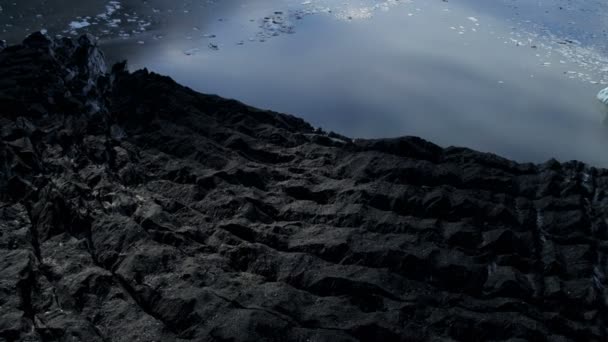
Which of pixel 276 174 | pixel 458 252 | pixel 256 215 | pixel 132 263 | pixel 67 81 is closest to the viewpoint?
pixel 132 263

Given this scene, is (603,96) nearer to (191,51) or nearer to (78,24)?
(191,51)

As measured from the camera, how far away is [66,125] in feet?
10.2

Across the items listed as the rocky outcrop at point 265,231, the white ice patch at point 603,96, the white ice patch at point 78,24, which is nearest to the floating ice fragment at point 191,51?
the white ice patch at point 78,24

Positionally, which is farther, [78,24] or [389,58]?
[78,24]

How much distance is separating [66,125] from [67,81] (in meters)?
0.57

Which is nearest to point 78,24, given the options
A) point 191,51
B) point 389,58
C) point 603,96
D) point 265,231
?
point 191,51

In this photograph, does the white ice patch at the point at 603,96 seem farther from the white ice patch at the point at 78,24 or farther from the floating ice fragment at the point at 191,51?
the white ice patch at the point at 78,24

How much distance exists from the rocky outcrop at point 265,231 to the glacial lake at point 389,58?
33.7 inches

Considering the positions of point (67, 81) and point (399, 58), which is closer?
point (67, 81)

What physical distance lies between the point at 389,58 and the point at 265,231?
A: 290cm

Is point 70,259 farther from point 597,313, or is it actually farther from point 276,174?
point 597,313

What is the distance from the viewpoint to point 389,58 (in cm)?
491

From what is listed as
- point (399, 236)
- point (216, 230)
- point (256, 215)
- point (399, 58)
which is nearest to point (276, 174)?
point (256, 215)

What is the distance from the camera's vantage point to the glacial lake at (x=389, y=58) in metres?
4.07
